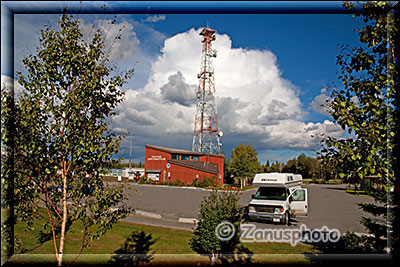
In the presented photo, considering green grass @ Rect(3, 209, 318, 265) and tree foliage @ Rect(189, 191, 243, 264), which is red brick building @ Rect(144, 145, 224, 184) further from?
tree foliage @ Rect(189, 191, 243, 264)

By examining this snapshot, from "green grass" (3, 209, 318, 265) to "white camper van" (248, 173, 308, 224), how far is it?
118 inches

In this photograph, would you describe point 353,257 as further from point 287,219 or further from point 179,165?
point 179,165

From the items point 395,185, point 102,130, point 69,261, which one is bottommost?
point 69,261

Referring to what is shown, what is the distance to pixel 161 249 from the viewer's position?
8.52 metres

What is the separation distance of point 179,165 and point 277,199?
27099 mm

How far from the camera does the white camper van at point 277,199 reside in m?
12.3

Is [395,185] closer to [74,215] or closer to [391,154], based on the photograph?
[391,154]

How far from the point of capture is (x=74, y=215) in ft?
14.3

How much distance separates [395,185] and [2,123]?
21.6 feet

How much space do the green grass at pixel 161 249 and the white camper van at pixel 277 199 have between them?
9.80 ft

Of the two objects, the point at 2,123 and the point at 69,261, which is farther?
the point at 69,261

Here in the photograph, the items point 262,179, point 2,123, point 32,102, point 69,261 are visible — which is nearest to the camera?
point 2,123

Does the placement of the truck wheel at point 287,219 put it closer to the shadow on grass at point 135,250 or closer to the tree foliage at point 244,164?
the shadow on grass at point 135,250

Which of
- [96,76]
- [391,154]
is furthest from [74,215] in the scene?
[391,154]
